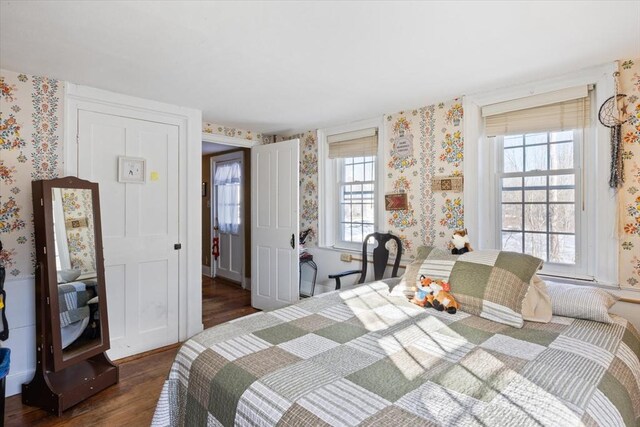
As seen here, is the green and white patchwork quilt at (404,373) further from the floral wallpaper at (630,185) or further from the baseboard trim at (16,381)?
the baseboard trim at (16,381)

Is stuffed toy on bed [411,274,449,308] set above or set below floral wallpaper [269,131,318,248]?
below

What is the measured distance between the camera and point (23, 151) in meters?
2.48

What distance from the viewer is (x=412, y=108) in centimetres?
329

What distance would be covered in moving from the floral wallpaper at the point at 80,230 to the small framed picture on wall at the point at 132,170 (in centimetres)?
39

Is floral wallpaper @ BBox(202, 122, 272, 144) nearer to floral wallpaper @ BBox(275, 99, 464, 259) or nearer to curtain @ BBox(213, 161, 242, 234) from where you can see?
curtain @ BBox(213, 161, 242, 234)

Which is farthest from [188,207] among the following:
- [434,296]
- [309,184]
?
[434,296]

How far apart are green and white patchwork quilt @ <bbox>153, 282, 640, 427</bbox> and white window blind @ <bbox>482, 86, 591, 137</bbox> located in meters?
1.41

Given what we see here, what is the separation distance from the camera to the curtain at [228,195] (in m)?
5.67

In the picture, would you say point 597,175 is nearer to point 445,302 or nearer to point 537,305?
point 537,305

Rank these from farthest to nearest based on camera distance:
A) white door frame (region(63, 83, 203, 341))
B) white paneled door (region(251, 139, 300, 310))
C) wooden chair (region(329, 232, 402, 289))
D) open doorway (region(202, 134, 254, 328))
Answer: open doorway (region(202, 134, 254, 328)) → white paneled door (region(251, 139, 300, 310)) → wooden chair (region(329, 232, 402, 289)) → white door frame (region(63, 83, 203, 341))

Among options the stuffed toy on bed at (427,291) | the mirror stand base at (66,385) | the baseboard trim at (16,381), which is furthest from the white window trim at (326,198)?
the baseboard trim at (16,381)

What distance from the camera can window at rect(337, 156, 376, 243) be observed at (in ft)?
12.7

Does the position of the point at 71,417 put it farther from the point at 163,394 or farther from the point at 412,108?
the point at 412,108

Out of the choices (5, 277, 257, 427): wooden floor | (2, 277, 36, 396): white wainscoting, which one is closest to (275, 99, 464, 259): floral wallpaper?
(5, 277, 257, 427): wooden floor
